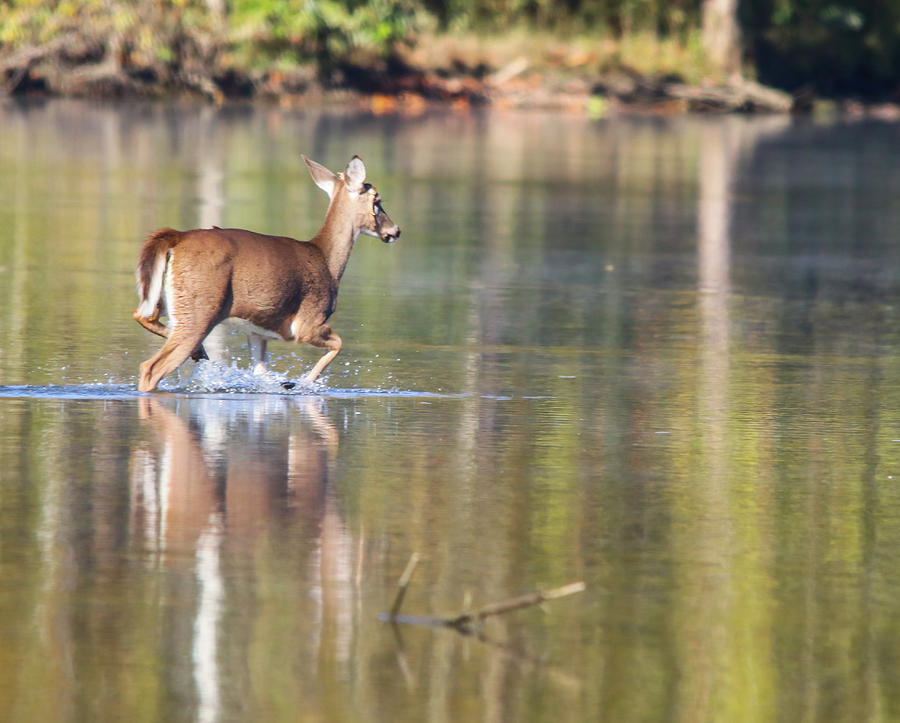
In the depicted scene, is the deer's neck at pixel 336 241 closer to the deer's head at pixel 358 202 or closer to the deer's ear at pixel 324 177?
the deer's head at pixel 358 202

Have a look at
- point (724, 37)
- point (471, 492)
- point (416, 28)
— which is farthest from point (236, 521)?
point (724, 37)

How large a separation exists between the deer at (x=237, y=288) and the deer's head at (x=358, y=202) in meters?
0.14

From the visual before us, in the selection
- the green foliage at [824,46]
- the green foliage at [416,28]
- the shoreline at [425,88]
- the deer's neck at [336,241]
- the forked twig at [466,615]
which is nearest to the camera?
the forked twig at [466,615]

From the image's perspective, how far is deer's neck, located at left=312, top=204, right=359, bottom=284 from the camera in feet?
36.8

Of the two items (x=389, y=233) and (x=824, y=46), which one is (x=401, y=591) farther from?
(x=824, y=46)

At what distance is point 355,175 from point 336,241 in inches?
15.3

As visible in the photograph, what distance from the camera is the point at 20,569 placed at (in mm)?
7004

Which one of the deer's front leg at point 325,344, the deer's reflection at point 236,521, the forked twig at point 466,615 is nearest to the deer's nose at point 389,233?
the deer's front leg at point 325,344

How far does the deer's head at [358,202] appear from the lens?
11438 millimetres

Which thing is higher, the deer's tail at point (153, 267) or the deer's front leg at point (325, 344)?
the deer's tail at point (153, 267)

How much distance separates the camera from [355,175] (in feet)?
37.3

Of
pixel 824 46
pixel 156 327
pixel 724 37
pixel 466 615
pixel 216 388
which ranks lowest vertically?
pixel 466 615

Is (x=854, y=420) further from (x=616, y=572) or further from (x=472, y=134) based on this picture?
(x=472, y=134)

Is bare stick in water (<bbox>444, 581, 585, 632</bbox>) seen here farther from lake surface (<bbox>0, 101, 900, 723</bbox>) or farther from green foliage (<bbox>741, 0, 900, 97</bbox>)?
green foliage (<bbox>741, 0, 900, 97</bbox>)
